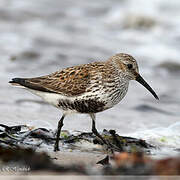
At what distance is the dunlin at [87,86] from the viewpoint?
17.3 ft

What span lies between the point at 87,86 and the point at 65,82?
0.33 metres

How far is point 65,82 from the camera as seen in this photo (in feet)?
18.1

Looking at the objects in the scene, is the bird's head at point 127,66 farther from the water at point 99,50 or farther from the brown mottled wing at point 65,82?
the water at point 99,50

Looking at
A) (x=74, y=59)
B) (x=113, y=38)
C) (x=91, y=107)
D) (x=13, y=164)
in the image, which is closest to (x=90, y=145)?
(x=91, y=107)

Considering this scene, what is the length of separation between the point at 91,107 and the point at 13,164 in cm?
150

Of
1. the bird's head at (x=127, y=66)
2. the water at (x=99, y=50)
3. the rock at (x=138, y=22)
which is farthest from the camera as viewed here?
the rock at (x=138, y=22)

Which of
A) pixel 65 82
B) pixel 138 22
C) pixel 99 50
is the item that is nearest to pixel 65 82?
pixel 65 82

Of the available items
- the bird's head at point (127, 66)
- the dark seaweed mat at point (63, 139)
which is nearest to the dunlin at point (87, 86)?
the bird's head at point (127, 66)

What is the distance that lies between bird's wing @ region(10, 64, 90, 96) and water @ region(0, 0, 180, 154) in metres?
0.87

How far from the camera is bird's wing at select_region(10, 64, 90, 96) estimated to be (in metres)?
5.39

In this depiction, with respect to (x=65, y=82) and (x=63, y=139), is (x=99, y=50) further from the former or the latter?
(x=63, y=139)

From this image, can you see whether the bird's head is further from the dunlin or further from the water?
the water

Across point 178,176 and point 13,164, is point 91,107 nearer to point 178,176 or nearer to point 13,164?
point 13,164

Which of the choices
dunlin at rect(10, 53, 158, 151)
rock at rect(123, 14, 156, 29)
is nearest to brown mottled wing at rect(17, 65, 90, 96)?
dunlin at rect(10, 53, 158, 151)
